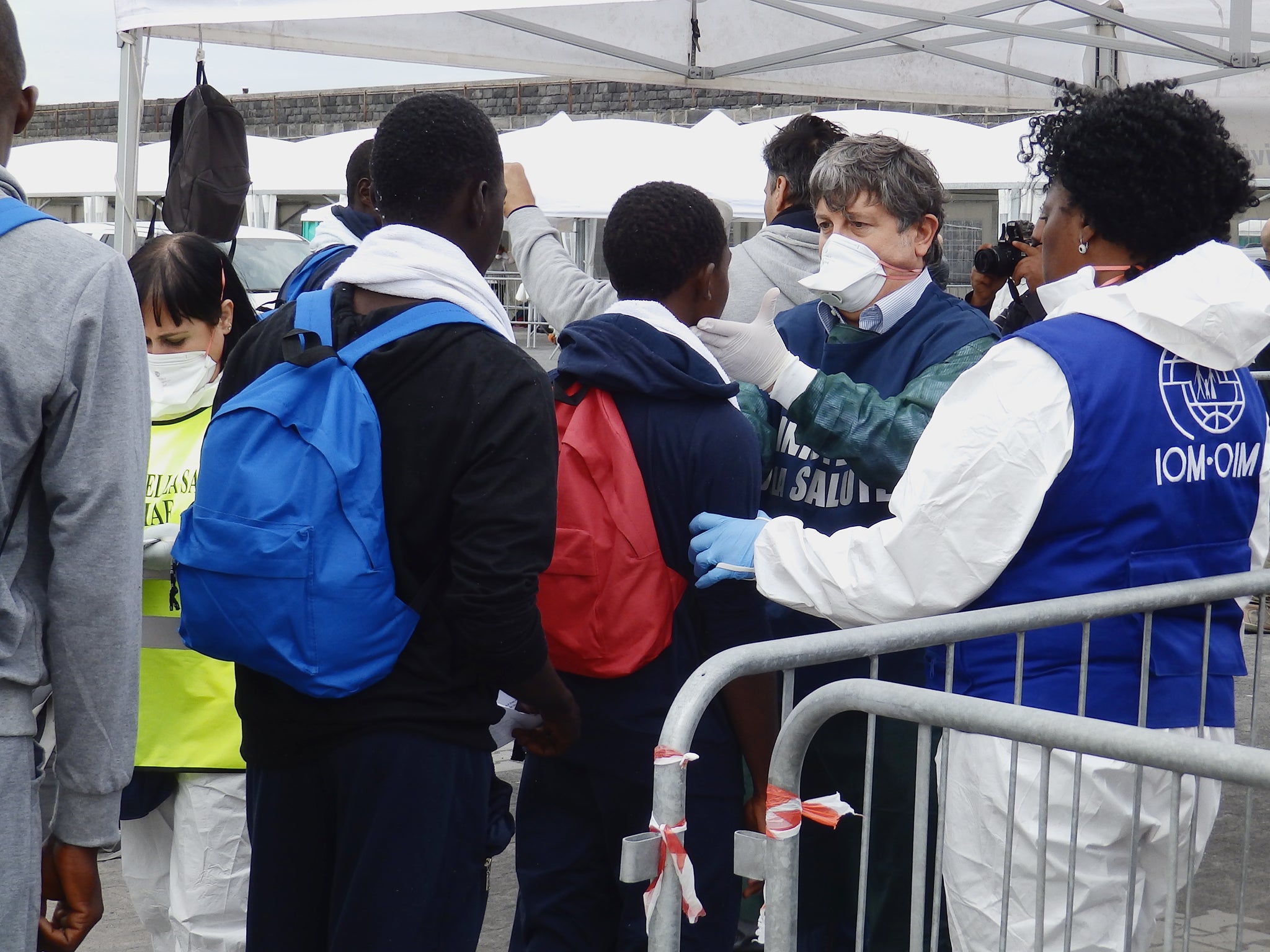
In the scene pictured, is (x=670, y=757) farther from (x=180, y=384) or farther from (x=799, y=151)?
(x=799, y=151)

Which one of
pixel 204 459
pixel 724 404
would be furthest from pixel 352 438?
pixel 724 404

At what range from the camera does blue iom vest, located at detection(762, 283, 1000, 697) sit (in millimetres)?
2699

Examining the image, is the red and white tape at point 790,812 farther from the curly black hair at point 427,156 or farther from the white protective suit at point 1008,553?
the curly black hair at point 427,156

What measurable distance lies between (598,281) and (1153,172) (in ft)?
5.01

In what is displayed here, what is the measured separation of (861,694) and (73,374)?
39.5 inches

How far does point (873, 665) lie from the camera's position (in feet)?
6.02

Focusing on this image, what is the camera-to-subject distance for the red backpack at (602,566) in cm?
230

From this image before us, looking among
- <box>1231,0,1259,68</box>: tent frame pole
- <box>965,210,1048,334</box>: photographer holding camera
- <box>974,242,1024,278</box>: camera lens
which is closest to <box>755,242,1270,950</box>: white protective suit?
<box>965,210,1048,334</box>: photographer holding camera

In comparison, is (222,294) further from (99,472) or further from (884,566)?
(884,566)

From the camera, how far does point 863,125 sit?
1039 centimetres

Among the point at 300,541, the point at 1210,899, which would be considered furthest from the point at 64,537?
the point at 1210,899

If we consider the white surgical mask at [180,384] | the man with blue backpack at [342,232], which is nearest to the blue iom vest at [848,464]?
the man with blue backpack at [342,232]

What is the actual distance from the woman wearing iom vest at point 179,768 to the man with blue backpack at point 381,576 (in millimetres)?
563

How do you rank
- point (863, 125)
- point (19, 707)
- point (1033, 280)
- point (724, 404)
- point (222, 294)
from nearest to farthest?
point (19, 707) → point (724, 404) → point (222, 294) → point (1033, 280) → point (863, 125)
